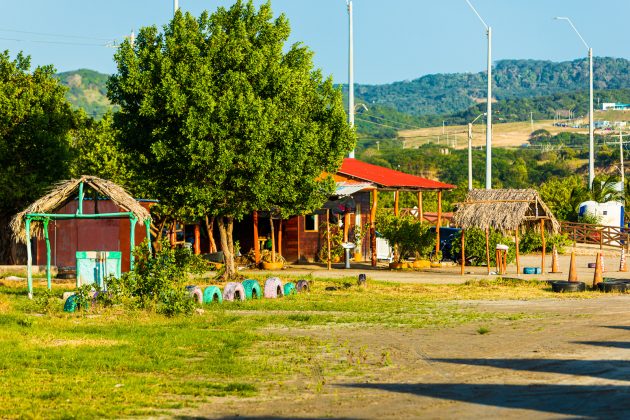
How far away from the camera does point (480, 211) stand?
3450 centimetres

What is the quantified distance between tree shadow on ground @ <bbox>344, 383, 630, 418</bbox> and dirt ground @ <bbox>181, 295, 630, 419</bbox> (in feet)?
0.04

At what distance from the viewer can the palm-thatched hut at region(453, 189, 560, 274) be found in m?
33.9

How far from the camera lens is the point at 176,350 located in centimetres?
1523

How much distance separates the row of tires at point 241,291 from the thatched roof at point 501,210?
9954 millimetres

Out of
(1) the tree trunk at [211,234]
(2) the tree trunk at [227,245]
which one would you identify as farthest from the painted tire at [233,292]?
(1) the tree trunk at [211,234]

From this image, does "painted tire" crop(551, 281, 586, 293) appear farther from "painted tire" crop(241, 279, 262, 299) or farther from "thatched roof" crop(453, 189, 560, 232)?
"painted tire" crop(241, 279, 262, 299)

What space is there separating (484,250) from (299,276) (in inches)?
385

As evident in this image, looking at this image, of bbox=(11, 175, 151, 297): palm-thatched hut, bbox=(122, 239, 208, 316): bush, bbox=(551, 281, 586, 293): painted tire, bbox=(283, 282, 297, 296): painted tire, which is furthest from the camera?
bbox=(551, 281, 586, 293): painted tire

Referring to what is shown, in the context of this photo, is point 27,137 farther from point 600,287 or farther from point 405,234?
point 600,287

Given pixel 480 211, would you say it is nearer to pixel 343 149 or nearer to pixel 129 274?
pixel 343 149

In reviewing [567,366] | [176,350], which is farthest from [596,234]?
[176,350]

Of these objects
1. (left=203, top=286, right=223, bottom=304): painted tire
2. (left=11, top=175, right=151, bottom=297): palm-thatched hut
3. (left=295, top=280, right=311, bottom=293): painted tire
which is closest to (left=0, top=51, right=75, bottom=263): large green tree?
(left=11, top=175, right=151, bottom=297): palm-thatched hut

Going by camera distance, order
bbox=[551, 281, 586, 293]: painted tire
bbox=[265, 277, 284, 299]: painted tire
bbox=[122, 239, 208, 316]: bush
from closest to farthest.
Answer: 1. bbox=[122, 239, 208, 316]: bush
2. bbox=[265, 277, 284, 299]: painted tire
3. bbox=[551, 281, 586, 293]: painted tire

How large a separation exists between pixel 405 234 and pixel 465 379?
25.5 metres
